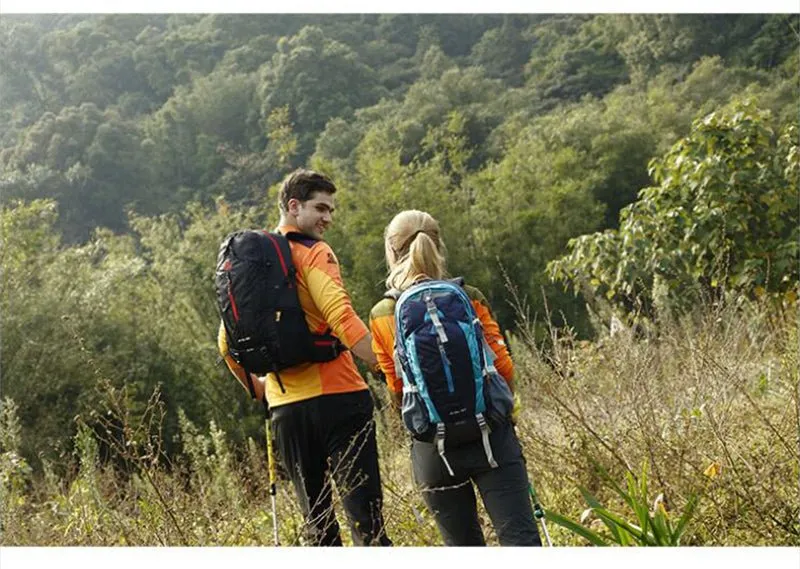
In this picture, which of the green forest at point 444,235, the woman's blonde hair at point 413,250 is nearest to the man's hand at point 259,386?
the green forest at point 444,235

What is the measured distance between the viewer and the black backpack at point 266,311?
7.66 ft

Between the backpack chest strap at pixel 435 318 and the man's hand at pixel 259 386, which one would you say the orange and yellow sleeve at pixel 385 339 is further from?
the man's hand at pixel 259 386

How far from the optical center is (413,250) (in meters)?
2.25

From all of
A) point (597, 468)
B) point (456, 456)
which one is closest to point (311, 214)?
point (456, 456)

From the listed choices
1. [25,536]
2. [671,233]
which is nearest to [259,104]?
[671,233]

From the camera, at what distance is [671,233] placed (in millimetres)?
5953

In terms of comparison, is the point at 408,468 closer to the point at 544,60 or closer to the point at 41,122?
the point at 41,122

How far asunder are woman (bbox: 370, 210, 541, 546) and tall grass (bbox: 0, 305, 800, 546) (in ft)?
0.96

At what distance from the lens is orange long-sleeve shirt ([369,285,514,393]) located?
2.24 m

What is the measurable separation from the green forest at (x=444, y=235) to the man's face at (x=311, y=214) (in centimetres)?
25

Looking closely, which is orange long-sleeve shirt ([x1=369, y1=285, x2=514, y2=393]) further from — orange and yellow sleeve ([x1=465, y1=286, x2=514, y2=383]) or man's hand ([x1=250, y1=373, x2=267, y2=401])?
man's hand ([x1=250, y1=373, x2=267, y2=401])

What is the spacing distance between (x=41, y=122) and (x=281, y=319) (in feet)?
103

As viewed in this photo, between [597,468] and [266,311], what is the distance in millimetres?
1594

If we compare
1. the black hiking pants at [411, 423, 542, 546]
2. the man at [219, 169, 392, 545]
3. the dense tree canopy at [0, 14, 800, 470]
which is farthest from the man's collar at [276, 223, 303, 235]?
the dense tree canopy at [0, 14, 800, 470]
